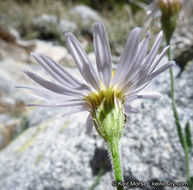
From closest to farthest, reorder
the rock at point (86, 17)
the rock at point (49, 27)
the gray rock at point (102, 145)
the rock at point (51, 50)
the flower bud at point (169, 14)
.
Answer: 1. the flower bud at point (169, 14)
2. the gray rock at point (102, 145)
3. the rock at point (51, 50)
4. the rock at point (49, 27)
5. the rock at point (86, 17)

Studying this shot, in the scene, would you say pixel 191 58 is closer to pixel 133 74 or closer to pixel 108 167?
pixel 108 167

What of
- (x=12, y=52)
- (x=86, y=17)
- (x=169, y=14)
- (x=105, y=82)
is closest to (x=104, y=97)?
(x=105, y=82)

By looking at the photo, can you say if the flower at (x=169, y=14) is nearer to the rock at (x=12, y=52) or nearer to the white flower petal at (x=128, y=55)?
the white flower petal at (x=128, y=55)

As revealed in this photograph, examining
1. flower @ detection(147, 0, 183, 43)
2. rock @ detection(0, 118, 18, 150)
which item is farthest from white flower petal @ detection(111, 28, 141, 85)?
rock @ detection(0, 118, 18, 150)

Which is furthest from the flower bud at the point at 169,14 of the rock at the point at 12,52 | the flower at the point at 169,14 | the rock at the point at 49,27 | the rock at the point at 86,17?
the rock at the point at 86,17

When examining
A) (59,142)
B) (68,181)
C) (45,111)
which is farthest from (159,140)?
(45,111)

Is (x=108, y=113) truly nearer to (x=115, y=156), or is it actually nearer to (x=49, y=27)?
(x=115, y=156)
